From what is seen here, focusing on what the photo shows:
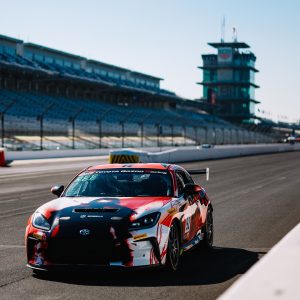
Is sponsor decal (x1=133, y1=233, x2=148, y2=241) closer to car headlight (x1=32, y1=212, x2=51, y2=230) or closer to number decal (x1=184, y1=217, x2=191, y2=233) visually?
car headlight (x1=32, y1=212, x2=51, y2=230)

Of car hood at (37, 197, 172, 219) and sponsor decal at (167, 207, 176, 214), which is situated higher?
car hood at (37, 197, 172, 219)

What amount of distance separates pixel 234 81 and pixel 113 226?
16629cm

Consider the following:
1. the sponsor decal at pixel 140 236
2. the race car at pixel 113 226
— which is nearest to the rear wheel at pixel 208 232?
the race car at pixel 113 226

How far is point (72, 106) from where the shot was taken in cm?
8250

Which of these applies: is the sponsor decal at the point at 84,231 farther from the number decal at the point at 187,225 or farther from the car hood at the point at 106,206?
the number decal at the point at 187,225

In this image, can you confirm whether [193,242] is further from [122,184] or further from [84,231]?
[84,231]

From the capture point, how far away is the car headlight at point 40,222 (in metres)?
8.02

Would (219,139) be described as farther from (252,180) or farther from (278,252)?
(278,252)

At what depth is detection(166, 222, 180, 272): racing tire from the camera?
8227 millimetres

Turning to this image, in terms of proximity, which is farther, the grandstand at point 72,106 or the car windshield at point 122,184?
the grandstand at point 72,106

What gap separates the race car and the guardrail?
2.86 metres

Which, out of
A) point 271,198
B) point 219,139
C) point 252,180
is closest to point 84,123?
point 219,139

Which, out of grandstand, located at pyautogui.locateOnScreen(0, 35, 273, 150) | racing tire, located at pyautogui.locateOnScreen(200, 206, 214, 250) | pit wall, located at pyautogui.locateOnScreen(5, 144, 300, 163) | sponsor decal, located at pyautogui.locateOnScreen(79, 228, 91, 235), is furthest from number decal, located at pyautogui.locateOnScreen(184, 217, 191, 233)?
grandstand, located at pyautogui.locateOnScreen(0, 35, 273, 150)

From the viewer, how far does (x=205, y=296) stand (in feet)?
23.6
